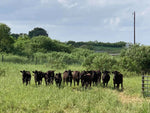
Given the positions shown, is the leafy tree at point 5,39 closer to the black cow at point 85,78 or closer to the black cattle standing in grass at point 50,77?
the black cattle standing in grass at point 50,77

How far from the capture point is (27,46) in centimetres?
4850

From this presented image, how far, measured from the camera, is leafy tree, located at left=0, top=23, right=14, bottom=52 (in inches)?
1645

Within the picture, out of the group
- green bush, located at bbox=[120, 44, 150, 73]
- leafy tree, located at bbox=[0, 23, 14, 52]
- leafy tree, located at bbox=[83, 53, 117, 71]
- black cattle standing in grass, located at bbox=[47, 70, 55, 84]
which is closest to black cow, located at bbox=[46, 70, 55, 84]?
black cattle standing in grass, located at bbox=[47, 70, 55, 84]

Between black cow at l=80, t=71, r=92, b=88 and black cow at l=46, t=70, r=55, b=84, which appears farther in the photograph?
black cow at l=46, t=70, r=55, b=84

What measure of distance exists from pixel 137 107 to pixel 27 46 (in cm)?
4141

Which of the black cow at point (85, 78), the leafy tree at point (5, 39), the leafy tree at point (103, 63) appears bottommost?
the black cow at point (85, 78)

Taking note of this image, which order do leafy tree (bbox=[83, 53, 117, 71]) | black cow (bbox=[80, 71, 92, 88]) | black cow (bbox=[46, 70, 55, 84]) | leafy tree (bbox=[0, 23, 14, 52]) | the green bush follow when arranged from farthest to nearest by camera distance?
leafy tree (bbox=[0, 23, 14, 52]), the green bush, leafy tree (bbox=[83, 53, 117, 71]), black cow (bbox=[46, 70, 55, 84]), black cow (bbox=[80, 71, 92, 88])

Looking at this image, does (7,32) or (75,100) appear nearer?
(75,100)

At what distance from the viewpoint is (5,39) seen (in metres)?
42.3

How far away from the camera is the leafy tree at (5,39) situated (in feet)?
137

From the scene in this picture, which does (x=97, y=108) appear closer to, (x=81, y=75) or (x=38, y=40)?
(x=81, y=75)

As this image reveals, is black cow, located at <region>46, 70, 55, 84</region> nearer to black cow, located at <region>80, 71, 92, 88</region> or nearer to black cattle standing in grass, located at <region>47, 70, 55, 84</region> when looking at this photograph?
black cattle standing in grass, located at <region>47, 70, 55, 84</region>

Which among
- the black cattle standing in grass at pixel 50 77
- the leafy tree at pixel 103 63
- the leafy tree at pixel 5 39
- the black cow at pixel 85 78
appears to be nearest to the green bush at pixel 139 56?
the leafy tree at pixel 103 63

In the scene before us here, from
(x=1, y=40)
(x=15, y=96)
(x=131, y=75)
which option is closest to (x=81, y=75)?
(x=15, y=96)
